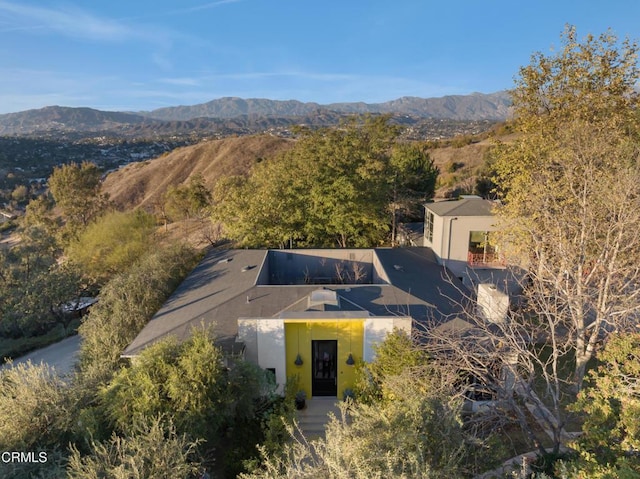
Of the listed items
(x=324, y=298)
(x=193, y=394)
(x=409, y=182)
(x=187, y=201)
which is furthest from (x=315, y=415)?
(x=187, y=201)

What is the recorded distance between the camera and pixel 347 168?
26969mm

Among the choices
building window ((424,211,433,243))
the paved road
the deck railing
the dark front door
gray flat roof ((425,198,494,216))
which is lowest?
the paved road

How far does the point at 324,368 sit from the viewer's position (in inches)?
585

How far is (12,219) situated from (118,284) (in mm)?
61958

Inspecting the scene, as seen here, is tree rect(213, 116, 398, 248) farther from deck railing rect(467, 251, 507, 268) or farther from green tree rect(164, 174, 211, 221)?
green tree rect(164, 174, 211, 221)

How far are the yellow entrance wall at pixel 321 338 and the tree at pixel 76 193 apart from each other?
101ft

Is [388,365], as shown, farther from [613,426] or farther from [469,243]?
[469,243]

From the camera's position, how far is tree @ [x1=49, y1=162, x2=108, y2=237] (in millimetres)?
37469

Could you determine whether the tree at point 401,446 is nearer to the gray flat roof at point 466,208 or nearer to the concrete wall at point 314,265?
the concrete wall at point 314,265

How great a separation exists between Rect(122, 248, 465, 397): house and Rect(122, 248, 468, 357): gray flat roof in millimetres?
40

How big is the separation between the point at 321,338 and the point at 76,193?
1351 inches

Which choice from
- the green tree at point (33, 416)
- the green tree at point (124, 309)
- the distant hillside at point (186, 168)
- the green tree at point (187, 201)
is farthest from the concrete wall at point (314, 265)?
the distant hillside at point (186, 168)

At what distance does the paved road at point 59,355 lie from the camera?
19.2 m

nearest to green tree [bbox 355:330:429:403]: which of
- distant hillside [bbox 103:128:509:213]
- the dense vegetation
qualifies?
the dense vegetation
